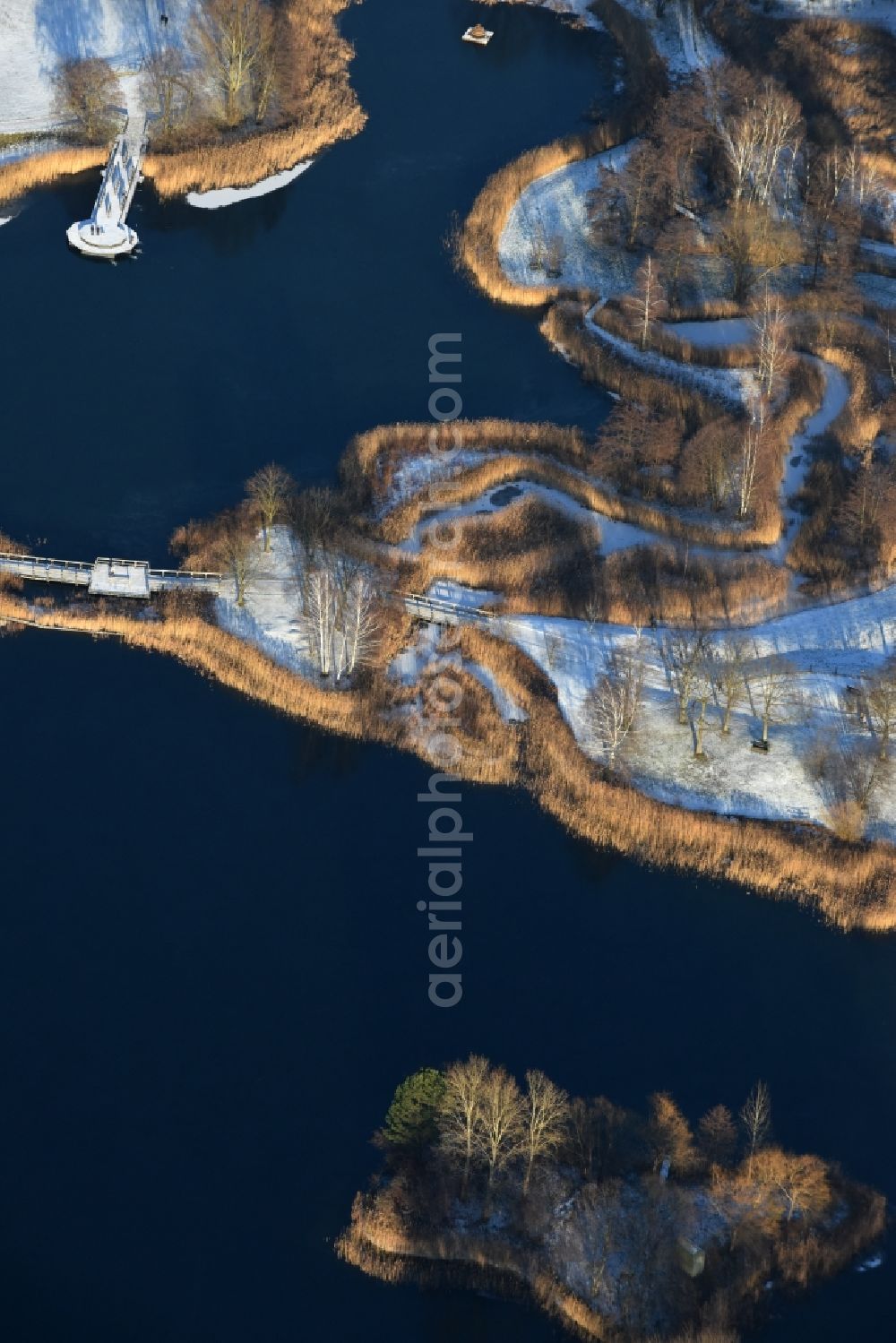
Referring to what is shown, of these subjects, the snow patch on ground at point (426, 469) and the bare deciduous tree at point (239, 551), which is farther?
the snow patch on ground at point (426, 469)

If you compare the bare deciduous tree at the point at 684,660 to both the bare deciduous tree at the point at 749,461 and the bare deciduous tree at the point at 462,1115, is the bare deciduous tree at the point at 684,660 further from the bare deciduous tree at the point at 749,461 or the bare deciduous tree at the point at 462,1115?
the bare deciduous tree at the point at 462,1115

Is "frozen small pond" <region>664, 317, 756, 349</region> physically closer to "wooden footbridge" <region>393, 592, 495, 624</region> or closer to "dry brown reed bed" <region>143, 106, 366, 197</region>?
"wooden footbridge" <region>393, 592, 495, 624</region>

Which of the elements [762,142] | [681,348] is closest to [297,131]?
[762,142]

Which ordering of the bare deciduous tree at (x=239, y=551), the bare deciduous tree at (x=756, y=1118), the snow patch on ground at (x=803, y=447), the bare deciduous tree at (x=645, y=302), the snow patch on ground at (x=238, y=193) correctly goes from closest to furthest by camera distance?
the bare deciduous tree at (x=756, y=1118) → the bare deciduous tree at (x=239, y=551) → the snow patch on ground at (x=803, y=447) → the bare deciduous tree at (x=645, y=302) → the snow patch on ground at (x=238, y=193)

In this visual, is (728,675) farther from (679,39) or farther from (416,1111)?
(679,39)

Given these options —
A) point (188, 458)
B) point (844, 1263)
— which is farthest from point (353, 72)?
point (844, 1263)

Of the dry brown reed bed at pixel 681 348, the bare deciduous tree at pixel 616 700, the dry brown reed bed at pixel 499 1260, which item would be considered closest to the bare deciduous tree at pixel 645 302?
the dry brown reed bed at pixel 681 348
